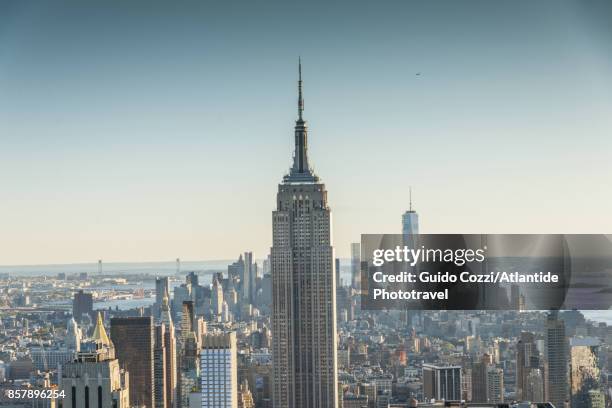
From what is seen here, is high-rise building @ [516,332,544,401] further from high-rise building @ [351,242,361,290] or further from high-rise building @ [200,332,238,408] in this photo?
high-rise building @ [200,332,238,408]

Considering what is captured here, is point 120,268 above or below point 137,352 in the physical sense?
above

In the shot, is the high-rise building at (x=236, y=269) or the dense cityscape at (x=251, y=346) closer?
the dense cityscape at (x=251, y=346)

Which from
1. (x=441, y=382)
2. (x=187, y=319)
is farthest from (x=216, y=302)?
(x=441, y=382)

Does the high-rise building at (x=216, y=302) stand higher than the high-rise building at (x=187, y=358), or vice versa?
the high-rise building at (x=216, y=302)

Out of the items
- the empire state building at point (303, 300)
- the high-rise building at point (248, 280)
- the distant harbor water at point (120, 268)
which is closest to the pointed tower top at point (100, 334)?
the distant harbor water at point (120, 268)

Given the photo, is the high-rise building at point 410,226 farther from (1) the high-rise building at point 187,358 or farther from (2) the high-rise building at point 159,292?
A: (1) the high-rise building at point 187,358

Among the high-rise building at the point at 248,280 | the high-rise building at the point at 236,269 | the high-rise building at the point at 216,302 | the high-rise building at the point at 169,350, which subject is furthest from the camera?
the high-rise building at the point at 248,280

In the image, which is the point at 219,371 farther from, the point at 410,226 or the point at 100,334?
the point at 410,226
